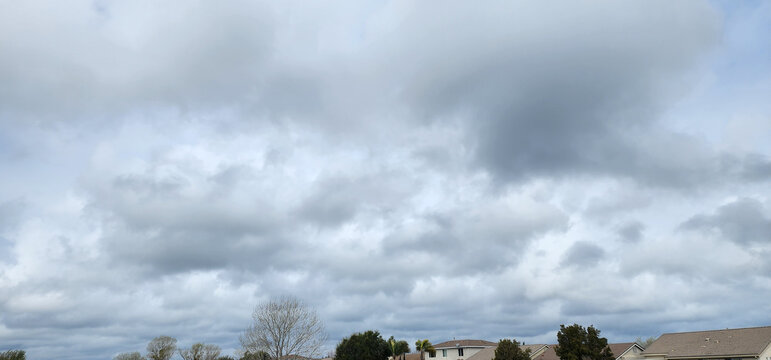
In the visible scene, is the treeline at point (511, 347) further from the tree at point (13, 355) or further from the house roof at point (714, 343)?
the tree at point (13, 355)

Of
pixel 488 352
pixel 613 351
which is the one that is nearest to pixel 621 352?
pixel 613 351

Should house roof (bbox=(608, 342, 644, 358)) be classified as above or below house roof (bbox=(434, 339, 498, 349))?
below

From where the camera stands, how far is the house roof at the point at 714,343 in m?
76.5

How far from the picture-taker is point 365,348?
105 m

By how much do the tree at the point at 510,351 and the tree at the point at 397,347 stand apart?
1286 inches

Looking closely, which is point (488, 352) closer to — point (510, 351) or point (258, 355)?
point (510, 351)

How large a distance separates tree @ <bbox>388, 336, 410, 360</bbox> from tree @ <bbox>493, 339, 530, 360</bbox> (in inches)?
1286

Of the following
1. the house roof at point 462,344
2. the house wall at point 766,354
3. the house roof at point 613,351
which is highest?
the house roof at point 462,344

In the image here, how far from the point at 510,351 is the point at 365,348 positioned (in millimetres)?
33820

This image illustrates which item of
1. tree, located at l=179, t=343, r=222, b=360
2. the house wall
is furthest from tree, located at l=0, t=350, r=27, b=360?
the house wall

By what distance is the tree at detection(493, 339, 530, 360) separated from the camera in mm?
79688

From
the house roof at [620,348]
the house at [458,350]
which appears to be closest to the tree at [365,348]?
the house at [458,350]

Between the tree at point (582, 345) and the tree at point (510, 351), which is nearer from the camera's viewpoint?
the tree at point (582, 345)

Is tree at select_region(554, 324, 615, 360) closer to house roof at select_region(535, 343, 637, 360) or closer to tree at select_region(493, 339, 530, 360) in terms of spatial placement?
tree at select_region(493, 339, 530, 360)
